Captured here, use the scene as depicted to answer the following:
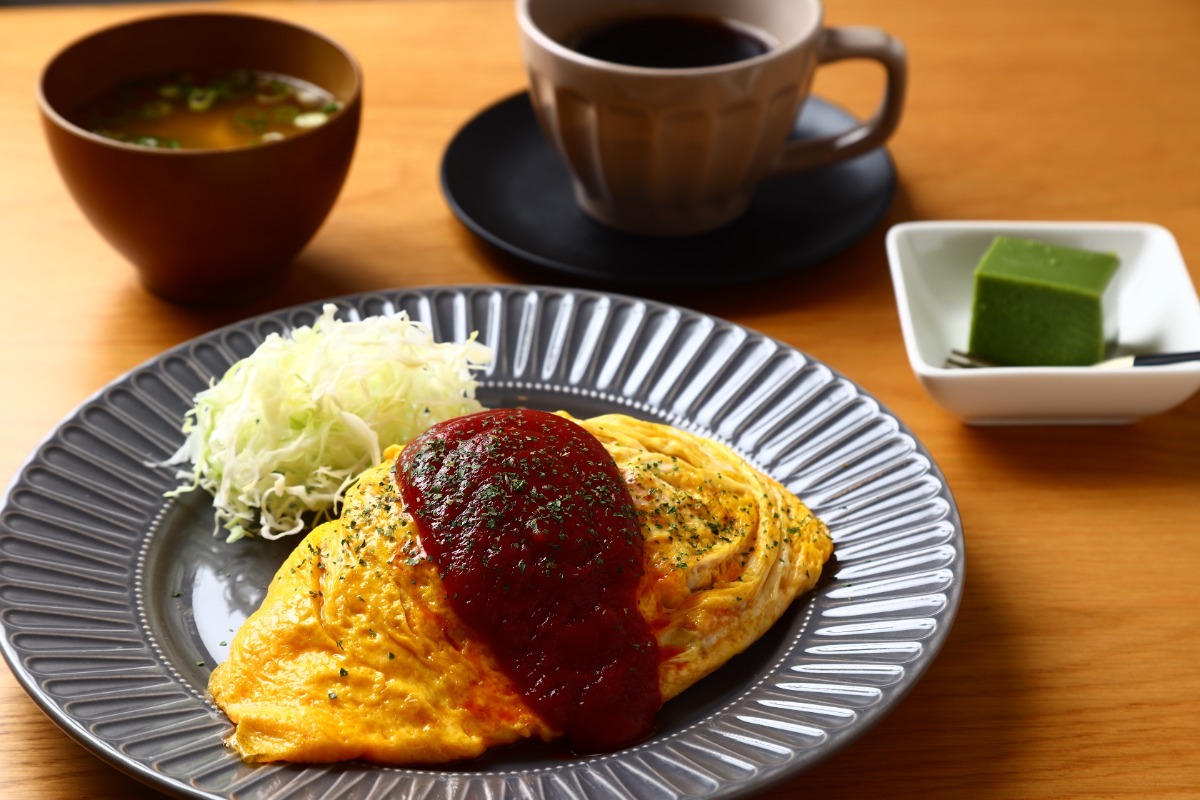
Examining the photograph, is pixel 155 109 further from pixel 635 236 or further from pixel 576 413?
pixel 576 413

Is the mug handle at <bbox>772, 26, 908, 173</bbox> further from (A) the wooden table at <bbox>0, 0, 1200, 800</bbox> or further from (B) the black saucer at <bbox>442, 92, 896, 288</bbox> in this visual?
(A) the wooden table at <bbox>0, 0, 1200, 800</bbox>

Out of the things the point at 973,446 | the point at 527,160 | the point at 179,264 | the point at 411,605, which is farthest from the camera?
the point at 527,160

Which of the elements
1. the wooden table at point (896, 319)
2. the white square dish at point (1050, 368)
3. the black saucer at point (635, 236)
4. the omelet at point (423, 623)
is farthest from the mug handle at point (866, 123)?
the omelet at point (423, 623)

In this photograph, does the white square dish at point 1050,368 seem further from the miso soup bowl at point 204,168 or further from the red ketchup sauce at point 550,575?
the miso soup bowl at point 204,168

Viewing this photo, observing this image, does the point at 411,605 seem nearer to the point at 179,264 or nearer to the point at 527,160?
the point at 179,264

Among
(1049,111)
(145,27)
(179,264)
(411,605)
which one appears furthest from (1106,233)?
(145,27)

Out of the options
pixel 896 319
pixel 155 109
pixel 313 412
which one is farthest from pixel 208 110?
pixel 896 319


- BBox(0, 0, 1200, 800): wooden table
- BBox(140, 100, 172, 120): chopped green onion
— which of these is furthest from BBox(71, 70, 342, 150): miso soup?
BBox(0, 0, 1200, 800): wooden table
